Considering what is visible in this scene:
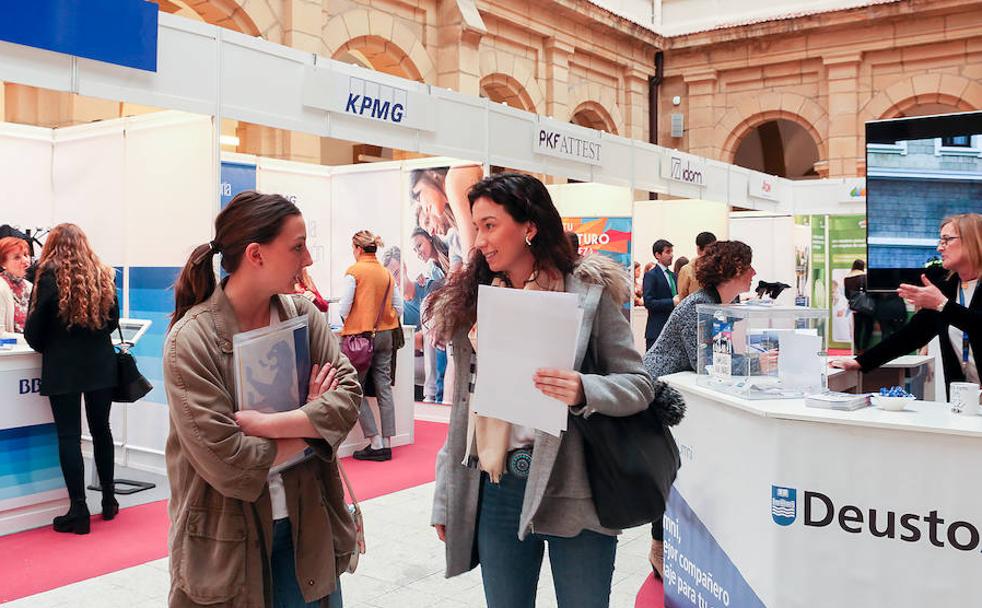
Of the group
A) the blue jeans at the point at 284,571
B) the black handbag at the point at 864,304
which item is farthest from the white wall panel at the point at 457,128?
the blue jeans at the point at 284,571

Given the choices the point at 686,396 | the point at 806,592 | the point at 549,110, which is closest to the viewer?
the point at 806,592

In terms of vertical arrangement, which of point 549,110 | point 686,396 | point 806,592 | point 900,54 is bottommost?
point 806,592

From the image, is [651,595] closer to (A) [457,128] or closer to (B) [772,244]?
(A) [457,128]

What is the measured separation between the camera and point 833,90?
19.2 m

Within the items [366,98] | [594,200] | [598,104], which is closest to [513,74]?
[598,104]

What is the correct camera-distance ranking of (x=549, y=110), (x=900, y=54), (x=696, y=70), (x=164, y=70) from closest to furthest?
(x=164, y=70) < (x=549, y=110) < (x=900, y=54) < (x=696, y=70)

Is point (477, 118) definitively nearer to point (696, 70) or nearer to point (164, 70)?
point (164, 70)

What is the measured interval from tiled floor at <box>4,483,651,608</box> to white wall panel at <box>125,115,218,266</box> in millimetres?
2517

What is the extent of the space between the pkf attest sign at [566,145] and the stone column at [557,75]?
7.36 meters

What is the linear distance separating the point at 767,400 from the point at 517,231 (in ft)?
4.83

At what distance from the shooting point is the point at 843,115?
749 inches

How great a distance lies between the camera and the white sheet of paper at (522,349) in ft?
6.19

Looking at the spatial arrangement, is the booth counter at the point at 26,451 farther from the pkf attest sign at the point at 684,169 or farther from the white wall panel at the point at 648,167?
the pkf attest sign at the point at 684,169

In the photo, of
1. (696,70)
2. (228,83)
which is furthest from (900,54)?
(228,83)
